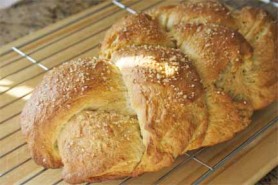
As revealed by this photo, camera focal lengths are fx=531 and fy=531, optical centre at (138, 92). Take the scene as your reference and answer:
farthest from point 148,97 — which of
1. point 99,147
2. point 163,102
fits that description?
point 99,147

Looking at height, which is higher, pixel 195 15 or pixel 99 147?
pixel 195 15

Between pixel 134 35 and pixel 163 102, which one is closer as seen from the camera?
pixel 163 102

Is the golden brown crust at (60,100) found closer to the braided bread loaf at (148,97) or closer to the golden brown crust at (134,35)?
the braided bread loaf at (148,97)

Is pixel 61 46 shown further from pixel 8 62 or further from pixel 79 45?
pixel 8 62

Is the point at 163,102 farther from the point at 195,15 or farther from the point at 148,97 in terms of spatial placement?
the point at 195,15

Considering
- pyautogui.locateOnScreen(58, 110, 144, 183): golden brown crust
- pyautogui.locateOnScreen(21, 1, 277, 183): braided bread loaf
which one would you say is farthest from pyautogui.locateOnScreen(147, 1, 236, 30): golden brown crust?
pyautogui.locateOnScreen(58, 110, 144, 183): golden brown crust

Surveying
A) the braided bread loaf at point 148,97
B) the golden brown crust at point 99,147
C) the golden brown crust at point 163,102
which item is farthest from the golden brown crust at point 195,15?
the golden brown crust at point 99,147

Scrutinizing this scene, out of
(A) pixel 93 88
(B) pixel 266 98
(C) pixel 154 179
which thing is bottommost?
(C) pixel 154 179

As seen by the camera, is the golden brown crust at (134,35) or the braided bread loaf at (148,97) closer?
the braided bread loaf at (148,97)

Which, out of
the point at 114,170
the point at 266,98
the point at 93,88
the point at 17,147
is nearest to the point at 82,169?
the point at 114,170
